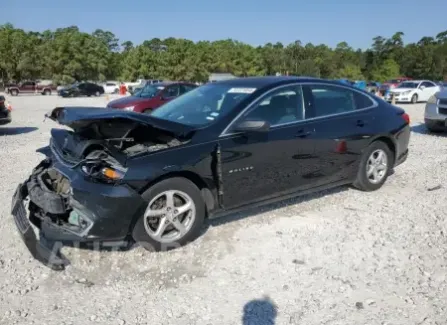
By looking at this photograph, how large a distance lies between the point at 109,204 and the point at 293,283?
1660mm

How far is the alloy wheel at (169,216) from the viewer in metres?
3.78

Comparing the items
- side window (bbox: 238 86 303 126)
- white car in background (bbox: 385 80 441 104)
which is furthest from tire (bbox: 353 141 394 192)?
white car in background (bbox: 385 80 441 104)

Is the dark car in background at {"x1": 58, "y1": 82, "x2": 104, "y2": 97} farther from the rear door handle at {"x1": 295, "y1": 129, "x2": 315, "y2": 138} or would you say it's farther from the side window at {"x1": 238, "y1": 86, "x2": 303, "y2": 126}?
the rear door handle at {"x1": 295, "y1": 129, "x2": 315, "y2": 138}

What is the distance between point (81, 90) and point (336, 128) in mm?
39731

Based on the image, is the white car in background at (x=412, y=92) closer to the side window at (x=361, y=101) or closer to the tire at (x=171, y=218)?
the side window at (x=361, y=101)

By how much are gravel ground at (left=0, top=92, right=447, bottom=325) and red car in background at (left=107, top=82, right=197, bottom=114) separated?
32.7 feet

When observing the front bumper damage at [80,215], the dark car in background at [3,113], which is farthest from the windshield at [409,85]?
the front bumper damage at [80,215]

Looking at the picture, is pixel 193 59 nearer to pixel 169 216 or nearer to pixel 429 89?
pixel 429 89

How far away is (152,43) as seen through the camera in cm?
10000

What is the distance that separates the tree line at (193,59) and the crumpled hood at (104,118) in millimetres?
61476

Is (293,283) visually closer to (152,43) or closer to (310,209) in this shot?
(310,209)

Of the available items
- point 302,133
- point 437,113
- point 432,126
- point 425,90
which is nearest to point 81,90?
point 425,90

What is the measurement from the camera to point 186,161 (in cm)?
384

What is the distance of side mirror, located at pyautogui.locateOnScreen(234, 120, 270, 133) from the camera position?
4.02m
